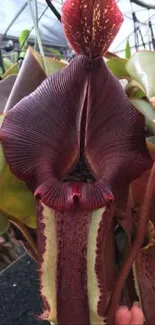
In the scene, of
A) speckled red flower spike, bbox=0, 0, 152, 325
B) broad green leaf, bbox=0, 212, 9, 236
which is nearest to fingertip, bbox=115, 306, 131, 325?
speckled red flower spike, bbox=0, 0, 152, 325

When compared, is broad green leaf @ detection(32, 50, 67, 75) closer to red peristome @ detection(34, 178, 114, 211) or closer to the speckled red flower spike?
the speckled red flower spike

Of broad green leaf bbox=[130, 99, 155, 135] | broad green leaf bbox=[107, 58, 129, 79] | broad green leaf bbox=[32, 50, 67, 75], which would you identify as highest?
broad green leaf bbox=[32, 50, 67, 75]

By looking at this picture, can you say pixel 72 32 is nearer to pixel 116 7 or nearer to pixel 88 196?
pixel 116 7

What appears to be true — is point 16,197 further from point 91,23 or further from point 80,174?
point 91,23

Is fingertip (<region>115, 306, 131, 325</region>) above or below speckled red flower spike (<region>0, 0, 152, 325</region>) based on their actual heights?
below

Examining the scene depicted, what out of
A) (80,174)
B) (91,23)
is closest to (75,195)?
(80,174)

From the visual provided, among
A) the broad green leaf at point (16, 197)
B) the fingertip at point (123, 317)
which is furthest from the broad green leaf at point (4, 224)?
the fingertip at point (123, 317)
